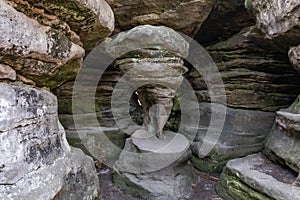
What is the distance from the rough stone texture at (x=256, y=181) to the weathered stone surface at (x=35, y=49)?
206cm

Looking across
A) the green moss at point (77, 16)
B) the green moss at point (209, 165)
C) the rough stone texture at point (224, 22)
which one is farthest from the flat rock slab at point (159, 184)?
the rough stone texture at point (224, 22)

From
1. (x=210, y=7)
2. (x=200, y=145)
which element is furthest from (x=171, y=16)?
(x=200, y=145)

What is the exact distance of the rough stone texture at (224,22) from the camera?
3906 millimetres

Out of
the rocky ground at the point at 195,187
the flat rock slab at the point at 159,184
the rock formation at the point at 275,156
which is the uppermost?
the rock formation at the point at 275,156

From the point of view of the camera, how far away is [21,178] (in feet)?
2.94

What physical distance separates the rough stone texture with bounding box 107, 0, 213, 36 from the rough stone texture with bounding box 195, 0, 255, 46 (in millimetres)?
281

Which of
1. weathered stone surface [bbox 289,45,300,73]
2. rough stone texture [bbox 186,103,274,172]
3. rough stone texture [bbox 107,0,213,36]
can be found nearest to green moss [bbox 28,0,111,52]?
weathered stone surface [bbox 289,45,300,73]

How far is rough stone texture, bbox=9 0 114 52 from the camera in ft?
3.03

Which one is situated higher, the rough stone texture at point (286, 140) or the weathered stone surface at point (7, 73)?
the weathered stone surface at point (7, 73)

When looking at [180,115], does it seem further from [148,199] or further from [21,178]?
[21,178]

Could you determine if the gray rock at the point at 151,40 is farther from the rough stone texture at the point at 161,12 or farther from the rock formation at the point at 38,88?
the rock formation at the point at 38,88

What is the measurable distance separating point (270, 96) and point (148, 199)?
2447 millimetres

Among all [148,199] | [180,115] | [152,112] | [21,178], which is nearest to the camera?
[21,178]

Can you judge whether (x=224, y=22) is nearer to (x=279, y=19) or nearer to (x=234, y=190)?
(x=279, y=19)
